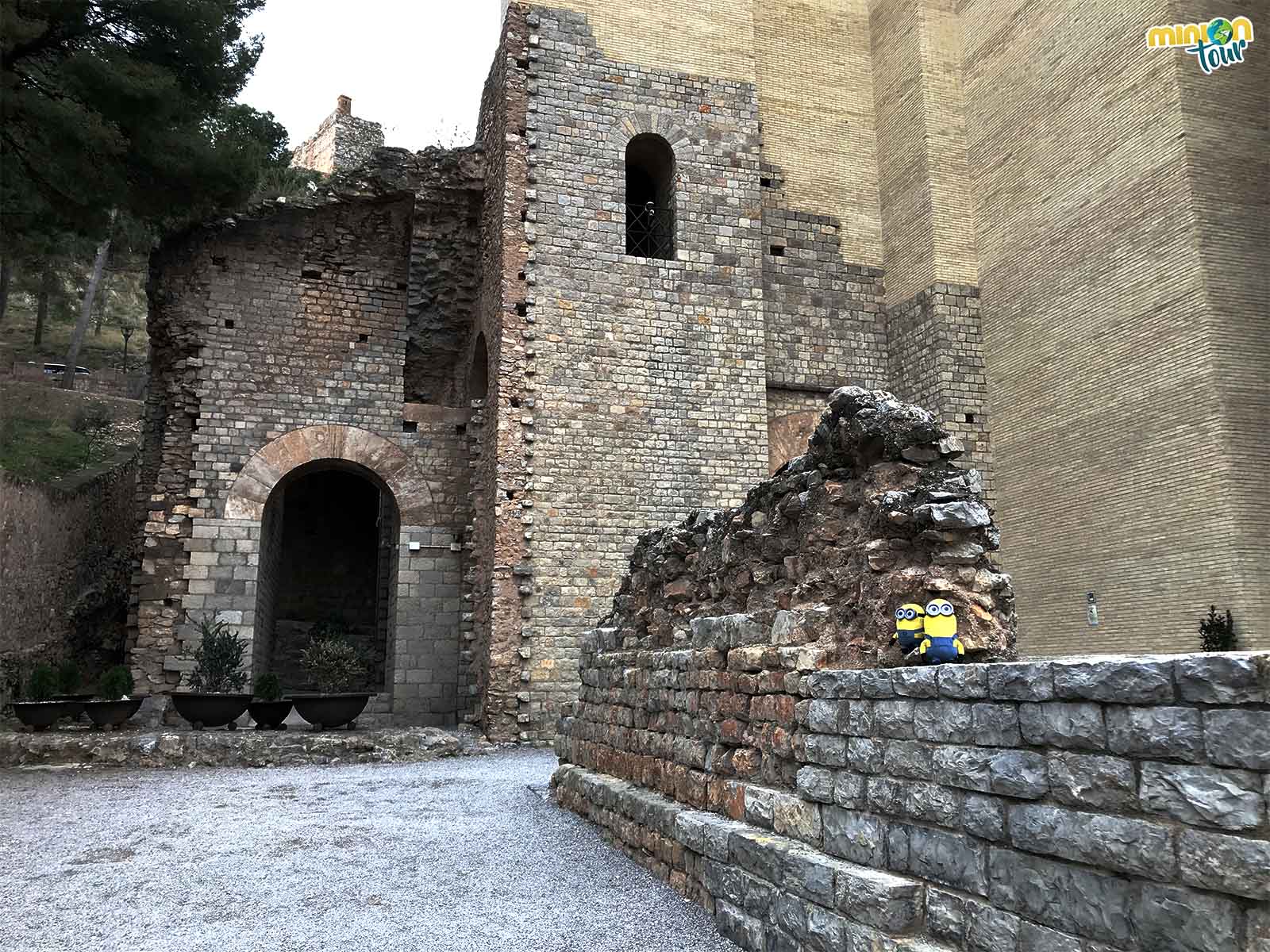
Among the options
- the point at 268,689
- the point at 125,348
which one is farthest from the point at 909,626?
the point at 125,348

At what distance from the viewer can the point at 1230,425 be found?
31.2ft

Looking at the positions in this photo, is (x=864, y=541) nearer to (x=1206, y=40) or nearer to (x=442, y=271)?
(x=1206, y=40)

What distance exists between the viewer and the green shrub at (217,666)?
35.8 feet

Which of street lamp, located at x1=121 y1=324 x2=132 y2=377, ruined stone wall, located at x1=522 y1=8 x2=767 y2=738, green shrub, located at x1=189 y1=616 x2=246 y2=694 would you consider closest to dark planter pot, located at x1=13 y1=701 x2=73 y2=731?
green shrub, located at x1=189 y1=616 x2=246 y2=694

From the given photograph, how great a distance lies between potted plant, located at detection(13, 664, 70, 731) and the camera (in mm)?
9648

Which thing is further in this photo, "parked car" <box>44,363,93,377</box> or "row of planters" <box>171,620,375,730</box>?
"parked car" <box>44,363,93,377</box>

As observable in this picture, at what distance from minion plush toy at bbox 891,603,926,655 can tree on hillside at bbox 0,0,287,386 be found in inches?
400

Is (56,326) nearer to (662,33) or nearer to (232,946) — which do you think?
(662,33)

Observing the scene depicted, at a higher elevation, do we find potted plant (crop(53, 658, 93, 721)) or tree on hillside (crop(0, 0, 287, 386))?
tree on hillside (crop(0, 0, 287, 386))

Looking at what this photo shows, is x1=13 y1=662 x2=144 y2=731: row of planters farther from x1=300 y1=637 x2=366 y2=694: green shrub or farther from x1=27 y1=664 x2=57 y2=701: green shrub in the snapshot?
x1=300 y1=637 x2=366 y2=694: green shrub

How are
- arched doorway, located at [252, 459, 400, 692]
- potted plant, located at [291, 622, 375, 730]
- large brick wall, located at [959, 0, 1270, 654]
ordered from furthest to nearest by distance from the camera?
arched doorway, located at [252, 459, 400, 692] → potted plant, located at [291, 622, 375, 730] → large brick wall, located at [959, 0, 1270, 654]

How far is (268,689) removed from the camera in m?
10.8

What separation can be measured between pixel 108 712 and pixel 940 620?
372 inches

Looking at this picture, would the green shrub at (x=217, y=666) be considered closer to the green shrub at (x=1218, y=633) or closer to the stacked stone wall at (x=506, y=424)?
the stacked stone wall at (x=506, y=424)
